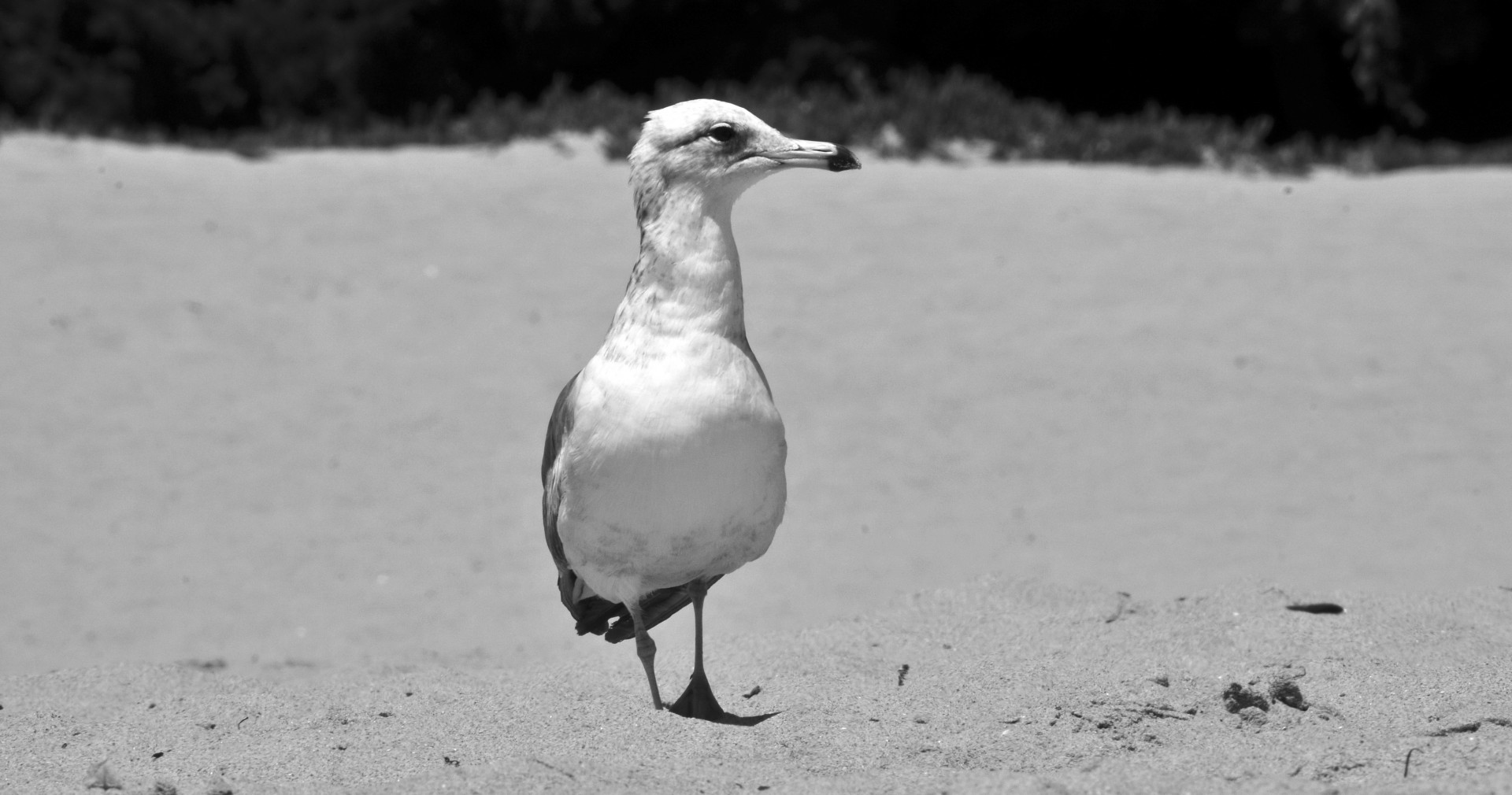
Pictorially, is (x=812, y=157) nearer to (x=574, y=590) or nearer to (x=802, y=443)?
(x=574, y=590)

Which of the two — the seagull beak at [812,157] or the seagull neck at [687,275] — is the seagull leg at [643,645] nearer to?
the seagull neck at [687,275]

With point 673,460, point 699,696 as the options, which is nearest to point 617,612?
point 699,696

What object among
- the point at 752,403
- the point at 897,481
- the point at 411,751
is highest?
the point at 752,403

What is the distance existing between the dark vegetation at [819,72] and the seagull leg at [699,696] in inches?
316

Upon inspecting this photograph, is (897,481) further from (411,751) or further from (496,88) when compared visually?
(496,88)

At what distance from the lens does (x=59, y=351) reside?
34.4 feet

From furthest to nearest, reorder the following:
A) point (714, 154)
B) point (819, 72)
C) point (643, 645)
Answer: point (819, 72)
point (643, 645)
point (714, 154)

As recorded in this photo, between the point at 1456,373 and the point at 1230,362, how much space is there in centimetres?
133

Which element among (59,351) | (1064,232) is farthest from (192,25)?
(1064,232)

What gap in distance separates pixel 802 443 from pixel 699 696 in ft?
17.6

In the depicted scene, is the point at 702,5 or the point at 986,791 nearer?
the point at 986,791

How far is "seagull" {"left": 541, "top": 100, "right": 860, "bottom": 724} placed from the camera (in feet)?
14.0

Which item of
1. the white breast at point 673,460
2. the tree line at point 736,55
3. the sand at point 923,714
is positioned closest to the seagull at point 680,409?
the white breast at point 673,460

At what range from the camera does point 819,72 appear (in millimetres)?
15555
